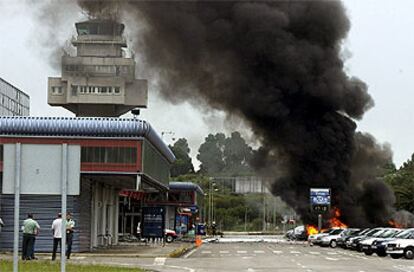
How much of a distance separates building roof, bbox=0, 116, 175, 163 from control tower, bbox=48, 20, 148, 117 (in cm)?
7432

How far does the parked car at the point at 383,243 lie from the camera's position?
4028 centimetres

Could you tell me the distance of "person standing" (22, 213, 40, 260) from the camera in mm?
29734

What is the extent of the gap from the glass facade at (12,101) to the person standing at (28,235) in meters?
70.3

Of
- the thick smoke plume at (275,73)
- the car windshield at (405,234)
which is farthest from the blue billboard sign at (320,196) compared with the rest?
the car windshield at (405,234)

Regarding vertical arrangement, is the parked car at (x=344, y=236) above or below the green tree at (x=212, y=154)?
below

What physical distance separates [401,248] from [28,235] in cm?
1697

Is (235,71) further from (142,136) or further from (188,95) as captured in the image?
(142,136)

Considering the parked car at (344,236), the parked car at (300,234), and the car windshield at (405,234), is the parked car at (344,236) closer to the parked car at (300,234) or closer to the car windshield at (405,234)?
the car windshield at (405,234)

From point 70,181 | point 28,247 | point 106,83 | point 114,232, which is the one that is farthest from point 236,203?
Answer: point 70,181

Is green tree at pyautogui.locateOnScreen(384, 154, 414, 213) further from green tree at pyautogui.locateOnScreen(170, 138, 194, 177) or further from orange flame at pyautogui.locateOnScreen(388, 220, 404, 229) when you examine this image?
green tree at pyautogui.locateOnScreen(170, 138, 194, 177)

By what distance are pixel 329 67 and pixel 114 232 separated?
25400 millimetres

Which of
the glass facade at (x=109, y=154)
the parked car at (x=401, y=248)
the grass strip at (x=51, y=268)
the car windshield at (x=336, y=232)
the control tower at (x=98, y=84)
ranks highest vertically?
the control tower at (x=98, y=84)

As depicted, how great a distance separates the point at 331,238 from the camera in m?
58.0

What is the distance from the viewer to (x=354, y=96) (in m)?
72.7
